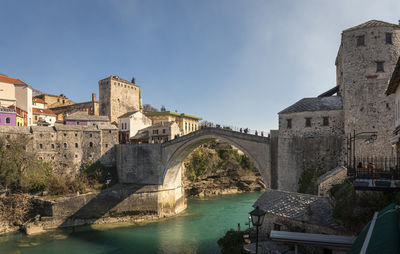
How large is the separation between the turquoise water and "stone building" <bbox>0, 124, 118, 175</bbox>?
31.7ft

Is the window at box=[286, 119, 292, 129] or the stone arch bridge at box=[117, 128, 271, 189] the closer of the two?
the window at box=[286, 119, 292, 129]

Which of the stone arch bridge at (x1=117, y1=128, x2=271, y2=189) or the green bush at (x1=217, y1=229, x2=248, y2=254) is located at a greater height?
the stone arch bridge at (x1=117, y1=128, x2=271, y2=189)

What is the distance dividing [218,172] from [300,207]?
31.3 m

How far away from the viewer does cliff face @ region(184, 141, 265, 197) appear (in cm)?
4259

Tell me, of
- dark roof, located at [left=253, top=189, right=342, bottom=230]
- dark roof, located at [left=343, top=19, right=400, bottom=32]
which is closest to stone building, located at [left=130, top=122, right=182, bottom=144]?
dark roof, located at [left=253, top=189, right=342, bottom=230]

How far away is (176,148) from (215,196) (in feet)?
48.3

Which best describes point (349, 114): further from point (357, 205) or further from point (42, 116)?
point (42, 116)

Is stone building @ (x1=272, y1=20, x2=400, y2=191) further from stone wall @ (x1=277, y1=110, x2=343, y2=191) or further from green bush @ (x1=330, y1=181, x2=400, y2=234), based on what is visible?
green bush @ (x1=330, y1=181, x2=400, y2=234)

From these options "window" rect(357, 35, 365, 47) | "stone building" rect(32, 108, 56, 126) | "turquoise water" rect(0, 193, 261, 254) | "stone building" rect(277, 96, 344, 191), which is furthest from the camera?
"stone building" rect(32, 108, 56, 126)

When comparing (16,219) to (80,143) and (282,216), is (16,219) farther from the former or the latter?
(282,216)

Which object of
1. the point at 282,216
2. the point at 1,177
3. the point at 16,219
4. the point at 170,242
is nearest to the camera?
the point at 282,216

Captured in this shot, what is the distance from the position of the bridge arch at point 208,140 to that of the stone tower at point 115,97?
17898 millimetres

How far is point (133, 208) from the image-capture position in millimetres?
30125

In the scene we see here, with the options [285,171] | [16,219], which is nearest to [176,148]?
[285,171]
